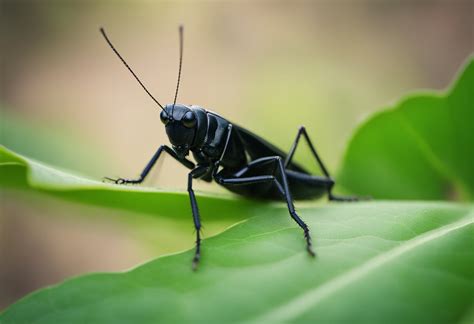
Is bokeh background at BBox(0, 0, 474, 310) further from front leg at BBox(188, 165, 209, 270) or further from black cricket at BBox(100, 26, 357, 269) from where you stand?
front leg at BBox(188, 165, 209, 270)

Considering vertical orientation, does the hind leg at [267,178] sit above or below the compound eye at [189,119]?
below

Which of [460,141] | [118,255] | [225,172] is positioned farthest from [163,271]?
[118,255]

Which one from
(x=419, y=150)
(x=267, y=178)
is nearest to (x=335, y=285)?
(x=267, y=178)

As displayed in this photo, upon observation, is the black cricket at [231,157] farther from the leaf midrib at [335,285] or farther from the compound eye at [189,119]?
the leaf midrib at [335,285]

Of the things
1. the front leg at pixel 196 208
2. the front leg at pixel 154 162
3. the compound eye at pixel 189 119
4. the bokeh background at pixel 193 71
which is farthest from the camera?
the bokeh background at pixel 193 71

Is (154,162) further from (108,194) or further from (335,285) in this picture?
(335,285)

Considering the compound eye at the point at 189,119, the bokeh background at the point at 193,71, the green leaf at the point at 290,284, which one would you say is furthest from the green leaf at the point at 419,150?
the green leaf at the point at 290,284

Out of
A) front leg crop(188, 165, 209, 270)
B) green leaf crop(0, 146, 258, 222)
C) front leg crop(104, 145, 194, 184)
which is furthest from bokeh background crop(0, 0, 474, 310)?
green leaf crop(0, 146, 258, 222)
